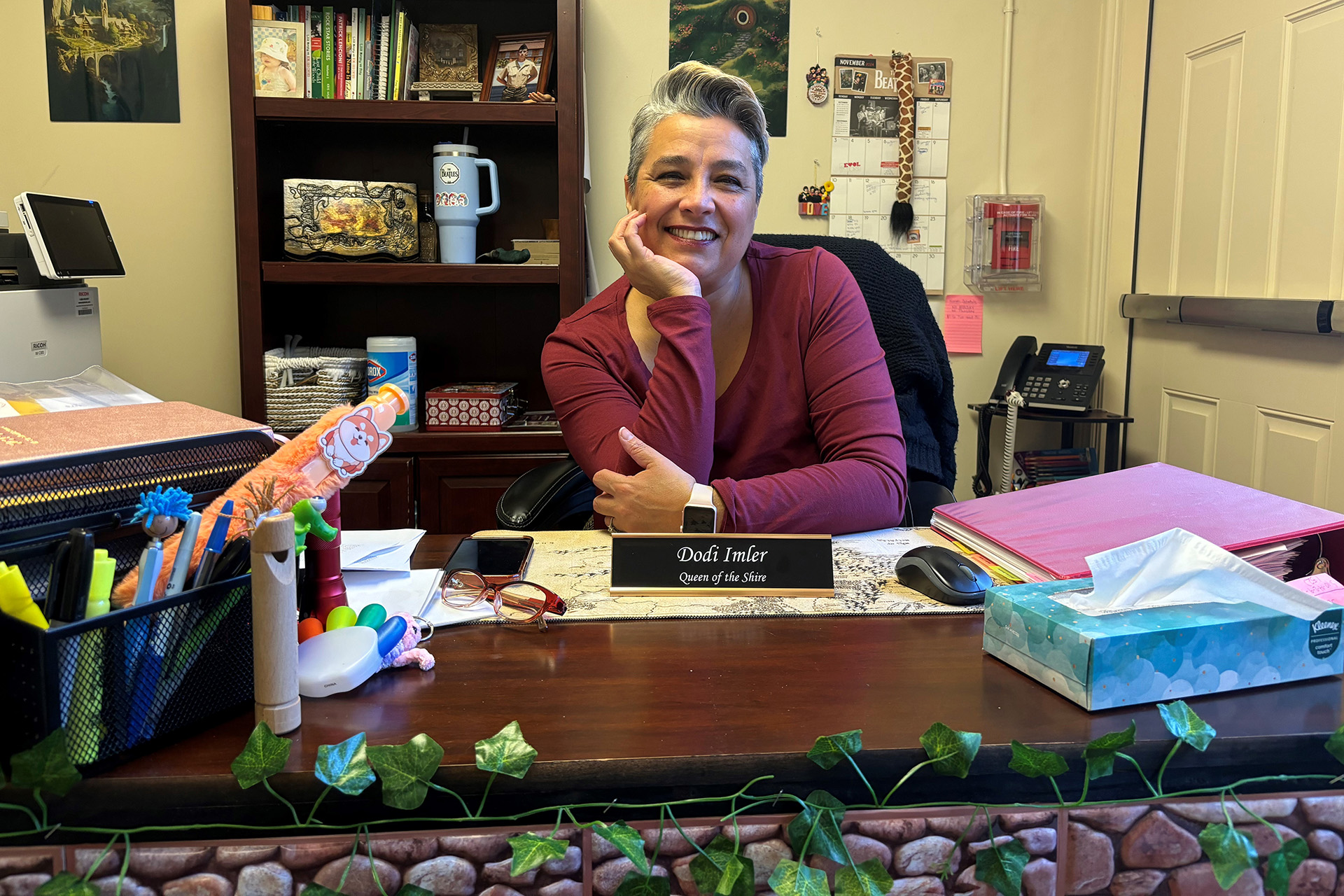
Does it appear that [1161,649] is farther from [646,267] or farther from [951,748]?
[646,267]

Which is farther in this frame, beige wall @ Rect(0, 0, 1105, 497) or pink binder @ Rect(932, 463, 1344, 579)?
beige wall @ Rect(0, 0, 1105, 497)

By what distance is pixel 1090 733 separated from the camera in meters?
0.68

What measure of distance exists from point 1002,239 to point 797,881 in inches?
104

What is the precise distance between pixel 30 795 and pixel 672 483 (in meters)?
0.75

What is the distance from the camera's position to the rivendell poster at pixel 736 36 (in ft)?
9.16

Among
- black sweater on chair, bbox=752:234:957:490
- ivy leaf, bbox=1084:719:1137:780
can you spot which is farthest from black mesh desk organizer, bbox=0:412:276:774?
black sweater on chair, bbox=752:234:957:490

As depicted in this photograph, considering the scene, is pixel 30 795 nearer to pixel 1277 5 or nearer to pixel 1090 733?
pixel 1090 733

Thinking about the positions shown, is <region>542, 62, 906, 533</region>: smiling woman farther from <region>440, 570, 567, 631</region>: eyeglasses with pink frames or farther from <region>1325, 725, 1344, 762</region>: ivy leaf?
<region>1325, 725, 1344, 762</region>: ivy leaf

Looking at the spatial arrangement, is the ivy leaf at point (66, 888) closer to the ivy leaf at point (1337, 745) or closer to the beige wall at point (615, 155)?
the ivy leaf at point (1337, 745)

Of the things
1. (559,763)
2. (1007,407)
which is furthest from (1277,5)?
(559,763)

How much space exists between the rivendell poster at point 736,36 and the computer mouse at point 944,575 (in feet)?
7.00

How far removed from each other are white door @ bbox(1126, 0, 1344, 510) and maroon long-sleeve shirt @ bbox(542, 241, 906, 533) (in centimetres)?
124

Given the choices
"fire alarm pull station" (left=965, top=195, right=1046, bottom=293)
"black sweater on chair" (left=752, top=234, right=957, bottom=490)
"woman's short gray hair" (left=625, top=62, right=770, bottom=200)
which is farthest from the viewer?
"fire alarm pull station" (left=965, top=195, right=1046, bottom=293)

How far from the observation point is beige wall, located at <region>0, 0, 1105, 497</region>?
8.79 feet
